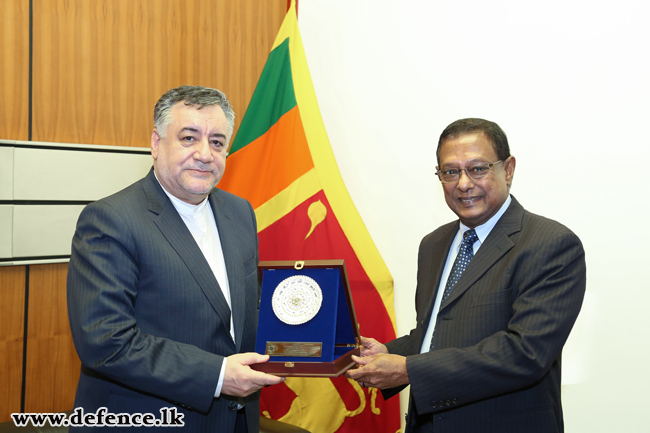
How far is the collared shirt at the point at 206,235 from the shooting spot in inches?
77.5

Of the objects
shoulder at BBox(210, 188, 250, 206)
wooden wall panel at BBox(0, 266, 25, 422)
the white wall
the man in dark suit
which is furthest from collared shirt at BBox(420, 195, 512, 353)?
wooden wall panel at BBox(0, 266, 25, 422)

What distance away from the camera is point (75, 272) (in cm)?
175

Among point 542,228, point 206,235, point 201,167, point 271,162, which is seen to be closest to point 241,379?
point 206,235

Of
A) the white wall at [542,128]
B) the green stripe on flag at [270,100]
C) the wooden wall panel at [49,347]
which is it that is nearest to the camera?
the white wall at [542,128]

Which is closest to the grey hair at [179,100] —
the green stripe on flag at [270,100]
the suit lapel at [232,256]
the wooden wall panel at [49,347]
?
the suit lapel at [232,256]

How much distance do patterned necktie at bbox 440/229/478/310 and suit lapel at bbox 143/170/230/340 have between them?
802 millimetres

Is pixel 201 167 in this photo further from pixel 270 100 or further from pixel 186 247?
pixel 270 100

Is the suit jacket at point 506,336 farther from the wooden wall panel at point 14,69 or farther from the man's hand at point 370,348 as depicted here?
the wooden wall panel at point 14,69

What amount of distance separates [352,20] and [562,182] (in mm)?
1892

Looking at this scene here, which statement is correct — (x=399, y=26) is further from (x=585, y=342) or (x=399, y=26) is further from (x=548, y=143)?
(x=585, y=342)

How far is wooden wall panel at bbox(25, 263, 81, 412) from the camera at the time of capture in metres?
3.17

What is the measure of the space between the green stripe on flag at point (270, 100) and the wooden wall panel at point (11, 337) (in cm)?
155

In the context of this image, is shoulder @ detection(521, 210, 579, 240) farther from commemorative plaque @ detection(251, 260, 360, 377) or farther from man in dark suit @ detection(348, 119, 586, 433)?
commemorative plaque @ detection(251, 260, 360, 377)

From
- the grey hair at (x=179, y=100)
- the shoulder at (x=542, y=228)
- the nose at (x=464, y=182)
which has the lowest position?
the shoulder at (x=542, y=228)
